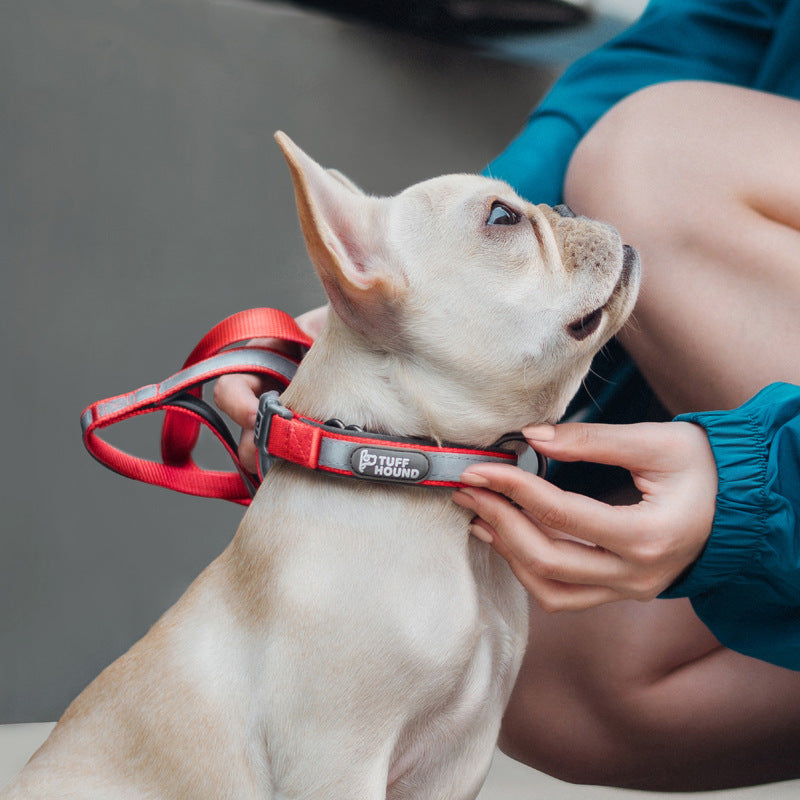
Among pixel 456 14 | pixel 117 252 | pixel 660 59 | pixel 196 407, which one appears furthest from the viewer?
pixel 456 14

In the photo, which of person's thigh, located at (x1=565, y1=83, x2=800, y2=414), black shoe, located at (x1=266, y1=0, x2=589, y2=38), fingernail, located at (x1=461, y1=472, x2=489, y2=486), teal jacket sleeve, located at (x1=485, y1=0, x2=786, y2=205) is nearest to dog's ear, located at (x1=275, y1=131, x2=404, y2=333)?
fingernail, located at (x1=461, y1=472, x2=489, y2=486)

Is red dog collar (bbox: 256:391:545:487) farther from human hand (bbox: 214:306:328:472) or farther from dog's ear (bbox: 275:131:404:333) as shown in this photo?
human hand (bbox: 214:306:328:472)

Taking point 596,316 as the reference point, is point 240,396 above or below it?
below

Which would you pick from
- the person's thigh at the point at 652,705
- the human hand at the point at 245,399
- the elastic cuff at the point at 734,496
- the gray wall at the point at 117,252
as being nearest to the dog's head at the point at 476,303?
the elastic cuff at the point at 734,496

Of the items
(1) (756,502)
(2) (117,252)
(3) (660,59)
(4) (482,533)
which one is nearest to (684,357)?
(1) (756,502)

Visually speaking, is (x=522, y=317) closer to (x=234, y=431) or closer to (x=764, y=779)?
(x=764, y=779)

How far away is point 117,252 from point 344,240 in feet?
2.70

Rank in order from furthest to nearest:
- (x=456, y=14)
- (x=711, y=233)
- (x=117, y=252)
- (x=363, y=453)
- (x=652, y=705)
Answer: (x=456, y=14)
(x=117, y=252)
(x=652, y=705)
(x=711, y=233)
(x=363, y=453)

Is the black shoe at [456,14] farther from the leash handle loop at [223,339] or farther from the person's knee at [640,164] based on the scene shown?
the leash handle loop at [223,339]

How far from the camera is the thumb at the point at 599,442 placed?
2.12 ft

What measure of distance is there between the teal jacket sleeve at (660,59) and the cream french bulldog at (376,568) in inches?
22.4

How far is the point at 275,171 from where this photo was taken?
1490 millimetres

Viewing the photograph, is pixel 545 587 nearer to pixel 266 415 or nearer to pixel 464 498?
pixel 464 498

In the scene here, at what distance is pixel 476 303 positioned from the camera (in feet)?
2.12
